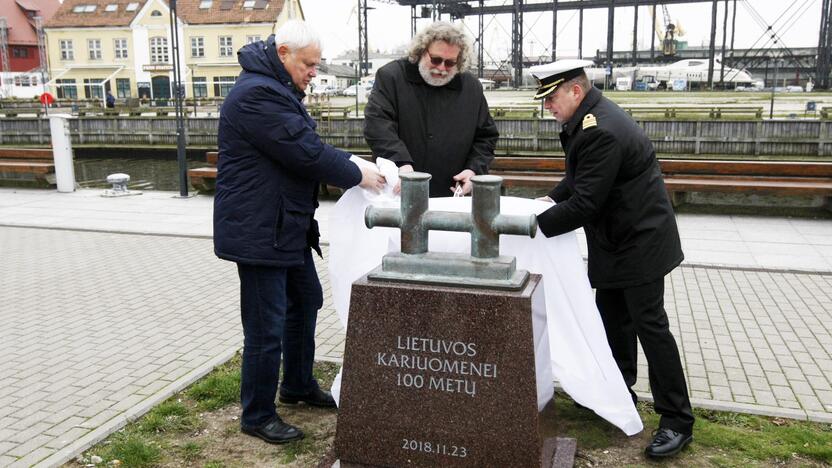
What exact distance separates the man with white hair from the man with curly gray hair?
1.74 ft

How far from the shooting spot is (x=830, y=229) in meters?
10.2

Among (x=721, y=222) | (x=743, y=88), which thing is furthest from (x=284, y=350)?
(x=743, y=88)

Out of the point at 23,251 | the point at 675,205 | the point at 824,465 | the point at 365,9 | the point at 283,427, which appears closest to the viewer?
the point at 824,465

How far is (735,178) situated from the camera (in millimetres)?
12156

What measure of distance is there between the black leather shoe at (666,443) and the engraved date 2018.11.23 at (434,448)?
3.76ft

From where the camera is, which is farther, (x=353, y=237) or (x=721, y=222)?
(x=721, y=222)

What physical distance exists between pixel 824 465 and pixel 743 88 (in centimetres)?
6204

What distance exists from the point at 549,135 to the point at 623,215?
2099 cm

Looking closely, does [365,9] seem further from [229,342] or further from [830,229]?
[229,342]

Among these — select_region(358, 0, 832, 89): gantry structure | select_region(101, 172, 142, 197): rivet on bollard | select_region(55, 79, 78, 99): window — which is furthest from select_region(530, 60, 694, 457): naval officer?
select_region(55, 79, 78, 99): window

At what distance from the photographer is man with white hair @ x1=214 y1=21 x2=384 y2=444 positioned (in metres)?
3.52

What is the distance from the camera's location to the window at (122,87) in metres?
59.6

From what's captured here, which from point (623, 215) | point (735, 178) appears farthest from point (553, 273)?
point (735, 178)

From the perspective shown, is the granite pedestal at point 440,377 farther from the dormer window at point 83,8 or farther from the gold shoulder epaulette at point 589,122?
the dormer window at point 83,8
